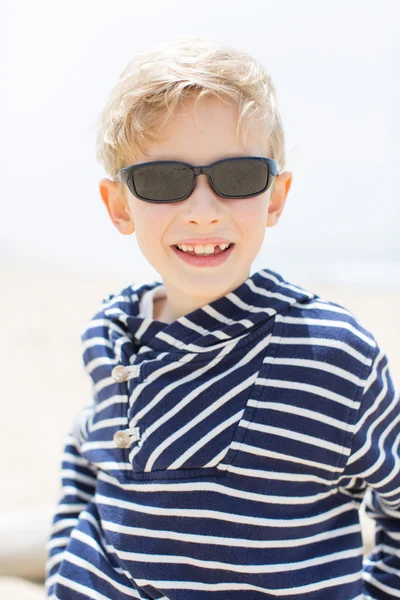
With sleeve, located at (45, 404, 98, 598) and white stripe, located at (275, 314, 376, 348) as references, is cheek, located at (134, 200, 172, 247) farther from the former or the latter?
sleeve, located at (45, 404, 98, 598)

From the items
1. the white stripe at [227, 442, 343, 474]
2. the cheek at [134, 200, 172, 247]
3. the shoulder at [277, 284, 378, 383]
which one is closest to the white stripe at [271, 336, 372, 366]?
the shoulder at [277, 284, 378, 383]

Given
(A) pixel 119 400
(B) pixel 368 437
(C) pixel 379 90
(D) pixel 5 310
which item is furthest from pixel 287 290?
(C) pixel 379 90

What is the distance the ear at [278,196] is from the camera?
176cm

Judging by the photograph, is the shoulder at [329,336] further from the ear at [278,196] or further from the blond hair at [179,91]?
the blond hair at [179,91]

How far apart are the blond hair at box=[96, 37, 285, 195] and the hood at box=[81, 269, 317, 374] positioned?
13.1 inches

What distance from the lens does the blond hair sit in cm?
155

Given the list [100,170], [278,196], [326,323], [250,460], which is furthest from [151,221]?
[100,170]

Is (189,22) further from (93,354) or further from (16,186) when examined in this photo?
(93,354)

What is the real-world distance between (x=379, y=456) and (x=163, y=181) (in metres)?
0.78

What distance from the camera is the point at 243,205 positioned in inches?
61.6

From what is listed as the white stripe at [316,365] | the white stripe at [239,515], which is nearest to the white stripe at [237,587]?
the white stripe at [239,515]

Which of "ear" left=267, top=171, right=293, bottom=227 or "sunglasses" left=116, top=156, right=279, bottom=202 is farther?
"ear" left=267, top=171, right=293, bottom=227

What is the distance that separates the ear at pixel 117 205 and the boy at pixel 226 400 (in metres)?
0.11

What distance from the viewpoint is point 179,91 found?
1.54 m
